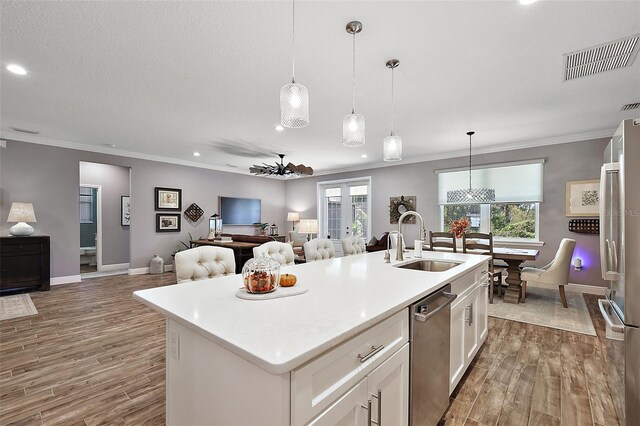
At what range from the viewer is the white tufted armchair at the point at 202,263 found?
77.2 inches

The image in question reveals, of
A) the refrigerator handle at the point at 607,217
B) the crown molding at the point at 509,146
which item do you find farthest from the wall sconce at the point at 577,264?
the refrigerator handle at the point at 607,217

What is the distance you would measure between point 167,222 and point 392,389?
6.76m

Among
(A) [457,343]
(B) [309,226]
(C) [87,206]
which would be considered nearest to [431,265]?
(A) [457,343]

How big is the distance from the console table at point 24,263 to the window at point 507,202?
24.6ft

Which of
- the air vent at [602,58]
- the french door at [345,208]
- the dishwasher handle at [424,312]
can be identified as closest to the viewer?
the dishwasher handle at [424,312]

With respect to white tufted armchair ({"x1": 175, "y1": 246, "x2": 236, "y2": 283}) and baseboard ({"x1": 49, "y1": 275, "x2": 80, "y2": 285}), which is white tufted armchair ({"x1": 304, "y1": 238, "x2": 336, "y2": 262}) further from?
baseboard ({"x1": 49, "y1": 275, "x2": 80, "y2": 285})

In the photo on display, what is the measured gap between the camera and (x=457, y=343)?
1.99 m

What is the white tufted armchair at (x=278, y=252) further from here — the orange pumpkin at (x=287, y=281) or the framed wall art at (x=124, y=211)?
the framed wall art at (x=124, y=211)

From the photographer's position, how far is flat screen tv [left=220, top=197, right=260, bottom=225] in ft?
25.7

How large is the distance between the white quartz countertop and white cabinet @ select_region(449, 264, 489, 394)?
0.27 metres

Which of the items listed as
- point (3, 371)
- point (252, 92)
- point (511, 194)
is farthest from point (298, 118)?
point (511, 194)

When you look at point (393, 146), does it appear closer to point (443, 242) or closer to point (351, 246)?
point (351, 246)

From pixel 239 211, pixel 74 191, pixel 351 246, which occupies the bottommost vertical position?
pixel 351 246

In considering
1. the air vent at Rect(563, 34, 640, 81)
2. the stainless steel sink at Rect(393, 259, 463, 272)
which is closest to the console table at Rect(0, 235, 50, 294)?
the stainless steel sink at Rect(393, 259, 463, 272)
